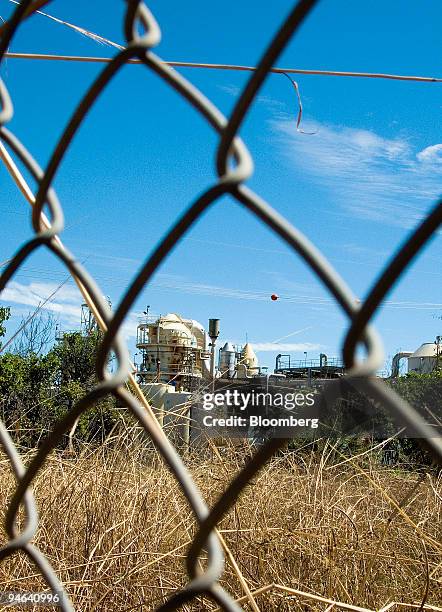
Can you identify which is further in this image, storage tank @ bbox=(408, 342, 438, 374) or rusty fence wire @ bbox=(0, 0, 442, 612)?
storage tank @ bbox=(408, 342, 438, 374)

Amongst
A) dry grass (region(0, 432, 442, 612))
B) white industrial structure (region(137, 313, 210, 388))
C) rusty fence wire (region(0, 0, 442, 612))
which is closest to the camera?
rusty fence wire (region(0, 0, 442, 612))

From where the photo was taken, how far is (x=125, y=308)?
0.32 m

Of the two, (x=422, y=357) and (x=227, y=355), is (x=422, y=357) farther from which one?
(x=227, y=355)

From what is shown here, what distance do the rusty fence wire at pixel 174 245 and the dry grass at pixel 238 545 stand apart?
2.49ft

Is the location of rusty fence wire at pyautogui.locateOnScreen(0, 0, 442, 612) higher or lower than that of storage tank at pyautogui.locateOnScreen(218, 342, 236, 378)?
lower

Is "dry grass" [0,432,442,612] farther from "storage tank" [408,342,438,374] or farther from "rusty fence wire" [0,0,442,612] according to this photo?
"storage tank" [408,342,438,374]

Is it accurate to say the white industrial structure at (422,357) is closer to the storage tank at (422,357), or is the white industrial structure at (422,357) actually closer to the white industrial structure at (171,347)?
the storage tank at (422,357)

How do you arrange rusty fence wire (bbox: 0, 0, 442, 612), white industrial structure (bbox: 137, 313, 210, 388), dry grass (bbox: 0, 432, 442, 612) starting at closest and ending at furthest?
1. rusty fence wire (bbox: 0, 0, 442, 612)
2. dry grass (bbox: 0, 432, 442, 612)
3. white industrial structure (bbox: 137, 313, 210, 388)

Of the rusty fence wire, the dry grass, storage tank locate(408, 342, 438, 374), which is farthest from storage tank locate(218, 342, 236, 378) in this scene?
the rusty fence wire

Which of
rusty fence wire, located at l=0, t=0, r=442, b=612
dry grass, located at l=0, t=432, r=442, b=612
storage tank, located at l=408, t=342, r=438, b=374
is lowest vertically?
dry grass, located at l=0, t=432, r=442, b=612

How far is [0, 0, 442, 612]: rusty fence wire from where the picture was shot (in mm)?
208

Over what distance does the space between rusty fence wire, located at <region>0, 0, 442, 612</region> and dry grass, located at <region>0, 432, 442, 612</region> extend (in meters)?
0.76

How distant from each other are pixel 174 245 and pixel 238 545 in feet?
3.81

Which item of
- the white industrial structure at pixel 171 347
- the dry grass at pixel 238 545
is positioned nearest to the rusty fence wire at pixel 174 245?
the dry grass at pixel 238 545
